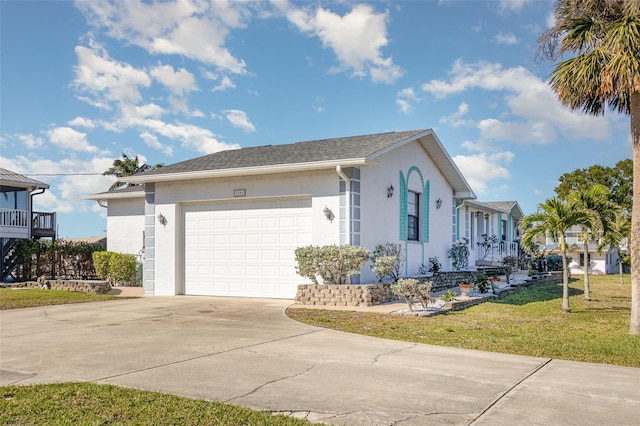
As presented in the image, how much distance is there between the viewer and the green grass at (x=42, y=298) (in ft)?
46.2

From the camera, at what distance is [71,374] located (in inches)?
247

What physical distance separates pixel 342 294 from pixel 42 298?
884 centimetres

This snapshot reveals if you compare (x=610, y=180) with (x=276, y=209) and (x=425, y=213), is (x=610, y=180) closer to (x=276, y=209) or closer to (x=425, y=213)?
(x=425, y=213)

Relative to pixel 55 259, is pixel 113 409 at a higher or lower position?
lower

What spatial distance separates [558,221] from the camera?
13.0 m

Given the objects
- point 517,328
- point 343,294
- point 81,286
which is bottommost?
point 517,328

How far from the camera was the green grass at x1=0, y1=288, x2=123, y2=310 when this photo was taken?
46.2 feet

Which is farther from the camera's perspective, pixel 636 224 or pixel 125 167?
pixel 125 167

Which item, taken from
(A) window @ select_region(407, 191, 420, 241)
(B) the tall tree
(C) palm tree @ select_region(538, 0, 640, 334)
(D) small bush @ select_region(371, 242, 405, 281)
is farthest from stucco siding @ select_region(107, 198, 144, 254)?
(B) the tall tree

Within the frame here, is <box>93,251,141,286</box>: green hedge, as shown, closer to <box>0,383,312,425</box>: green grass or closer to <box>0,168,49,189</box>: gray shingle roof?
<box>0,168,49,189</box>: gray shingle roof

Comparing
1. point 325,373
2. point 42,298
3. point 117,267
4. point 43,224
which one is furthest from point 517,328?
point 43,224

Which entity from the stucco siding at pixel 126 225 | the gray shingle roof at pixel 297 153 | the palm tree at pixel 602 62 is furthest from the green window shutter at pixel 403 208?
the stucco siding at pixel 126 225

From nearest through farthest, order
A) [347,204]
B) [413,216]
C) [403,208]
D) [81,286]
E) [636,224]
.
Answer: [636,224] → [347,204] → [403,208] → [81,286] → [413,216]

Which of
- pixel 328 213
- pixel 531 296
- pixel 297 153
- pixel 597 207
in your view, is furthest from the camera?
pixel 531 296
